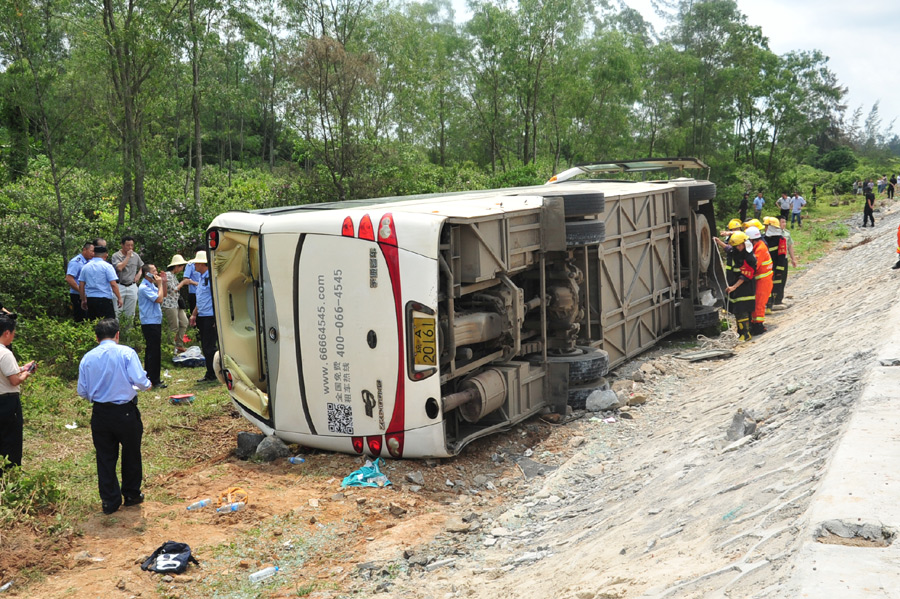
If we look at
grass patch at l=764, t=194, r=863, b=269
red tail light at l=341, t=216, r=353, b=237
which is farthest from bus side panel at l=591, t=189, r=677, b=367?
grass patch at l=764, t=194, r=863, b=269

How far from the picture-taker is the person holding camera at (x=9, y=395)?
587 cm

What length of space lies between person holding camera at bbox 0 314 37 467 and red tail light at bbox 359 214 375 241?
2.71 meters

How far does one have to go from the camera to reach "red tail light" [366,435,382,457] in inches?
266

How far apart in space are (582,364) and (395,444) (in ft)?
8.13

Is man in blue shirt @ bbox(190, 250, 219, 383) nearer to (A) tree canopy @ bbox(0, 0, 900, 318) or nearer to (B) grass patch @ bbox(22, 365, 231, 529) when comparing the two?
(B) grass patch @ bbox(22, 365, 231, 529)

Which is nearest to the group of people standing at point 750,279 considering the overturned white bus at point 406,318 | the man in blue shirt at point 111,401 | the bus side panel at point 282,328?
the overturned white bus at point 406,318

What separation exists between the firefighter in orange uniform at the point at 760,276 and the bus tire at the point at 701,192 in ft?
2.97

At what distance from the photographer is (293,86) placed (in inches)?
818

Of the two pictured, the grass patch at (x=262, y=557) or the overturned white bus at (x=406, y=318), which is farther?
the overturned white bus at (x=406, y=318)

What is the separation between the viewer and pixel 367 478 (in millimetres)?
6477

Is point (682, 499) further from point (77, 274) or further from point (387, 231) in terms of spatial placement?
point (77, 274)

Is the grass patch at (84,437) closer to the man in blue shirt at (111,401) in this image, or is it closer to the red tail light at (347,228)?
the man in blue shirt at (111,401)

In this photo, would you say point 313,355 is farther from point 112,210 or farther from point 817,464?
point 112,210

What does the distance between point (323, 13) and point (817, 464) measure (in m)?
21.4
